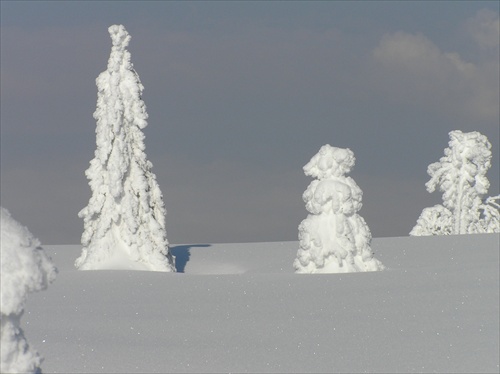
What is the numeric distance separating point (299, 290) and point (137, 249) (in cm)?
1039

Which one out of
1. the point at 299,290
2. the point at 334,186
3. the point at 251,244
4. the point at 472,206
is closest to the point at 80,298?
the point at 299,290

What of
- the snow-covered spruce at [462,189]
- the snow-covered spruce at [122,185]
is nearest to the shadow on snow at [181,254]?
the snow-covered spruce at [122,185]

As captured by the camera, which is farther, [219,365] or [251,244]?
[251,244]

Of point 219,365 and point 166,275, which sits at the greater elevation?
point 166,275

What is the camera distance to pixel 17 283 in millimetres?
11617

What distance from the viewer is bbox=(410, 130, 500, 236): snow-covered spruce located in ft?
143

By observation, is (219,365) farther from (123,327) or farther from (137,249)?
(137,249)

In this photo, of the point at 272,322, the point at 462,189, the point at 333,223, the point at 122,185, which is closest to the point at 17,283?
the point at 272,322

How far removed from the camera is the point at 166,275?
1178 inches

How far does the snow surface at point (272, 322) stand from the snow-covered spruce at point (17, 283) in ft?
25.5

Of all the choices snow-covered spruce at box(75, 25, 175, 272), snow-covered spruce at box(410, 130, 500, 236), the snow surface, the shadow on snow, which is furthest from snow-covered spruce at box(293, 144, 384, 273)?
snow-covered spruce at box(410, 130, 500, 236)

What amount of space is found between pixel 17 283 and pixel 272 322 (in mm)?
11732

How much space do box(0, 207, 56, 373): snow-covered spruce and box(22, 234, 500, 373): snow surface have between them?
7780 mm

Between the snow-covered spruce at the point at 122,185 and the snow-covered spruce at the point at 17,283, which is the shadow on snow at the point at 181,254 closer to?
the snow-covered spruce at the point at 122,185
